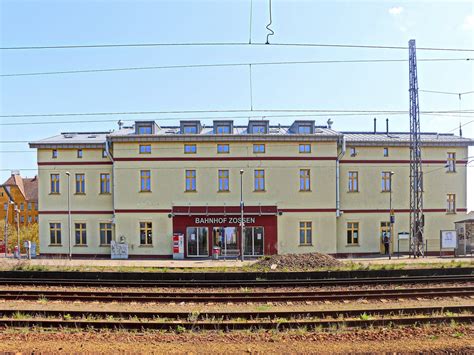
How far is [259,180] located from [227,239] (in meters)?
5.08

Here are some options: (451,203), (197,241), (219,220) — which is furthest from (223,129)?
(451,203)

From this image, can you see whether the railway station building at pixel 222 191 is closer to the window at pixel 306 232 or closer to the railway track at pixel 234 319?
the window at pixel 306 232

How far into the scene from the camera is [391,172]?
25.6 meters

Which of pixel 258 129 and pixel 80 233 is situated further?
pixel 258 129

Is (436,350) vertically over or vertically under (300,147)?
under

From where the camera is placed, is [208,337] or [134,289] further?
[134,289]

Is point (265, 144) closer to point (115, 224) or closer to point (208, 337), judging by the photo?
point (115, 224)

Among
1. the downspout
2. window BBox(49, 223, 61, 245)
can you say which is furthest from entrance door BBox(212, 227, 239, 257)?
window BBox(49, 223, 61, 245)

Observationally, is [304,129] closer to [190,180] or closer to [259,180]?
[259,180]

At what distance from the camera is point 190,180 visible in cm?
2584

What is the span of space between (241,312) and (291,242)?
54.6ft

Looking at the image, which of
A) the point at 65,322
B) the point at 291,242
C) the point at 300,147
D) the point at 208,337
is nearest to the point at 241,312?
the point at 208,337

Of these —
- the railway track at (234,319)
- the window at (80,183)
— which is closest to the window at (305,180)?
the railway track at (234,319)

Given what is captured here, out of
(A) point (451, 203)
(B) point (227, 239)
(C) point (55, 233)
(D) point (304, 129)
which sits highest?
(D) point (304, 129)
